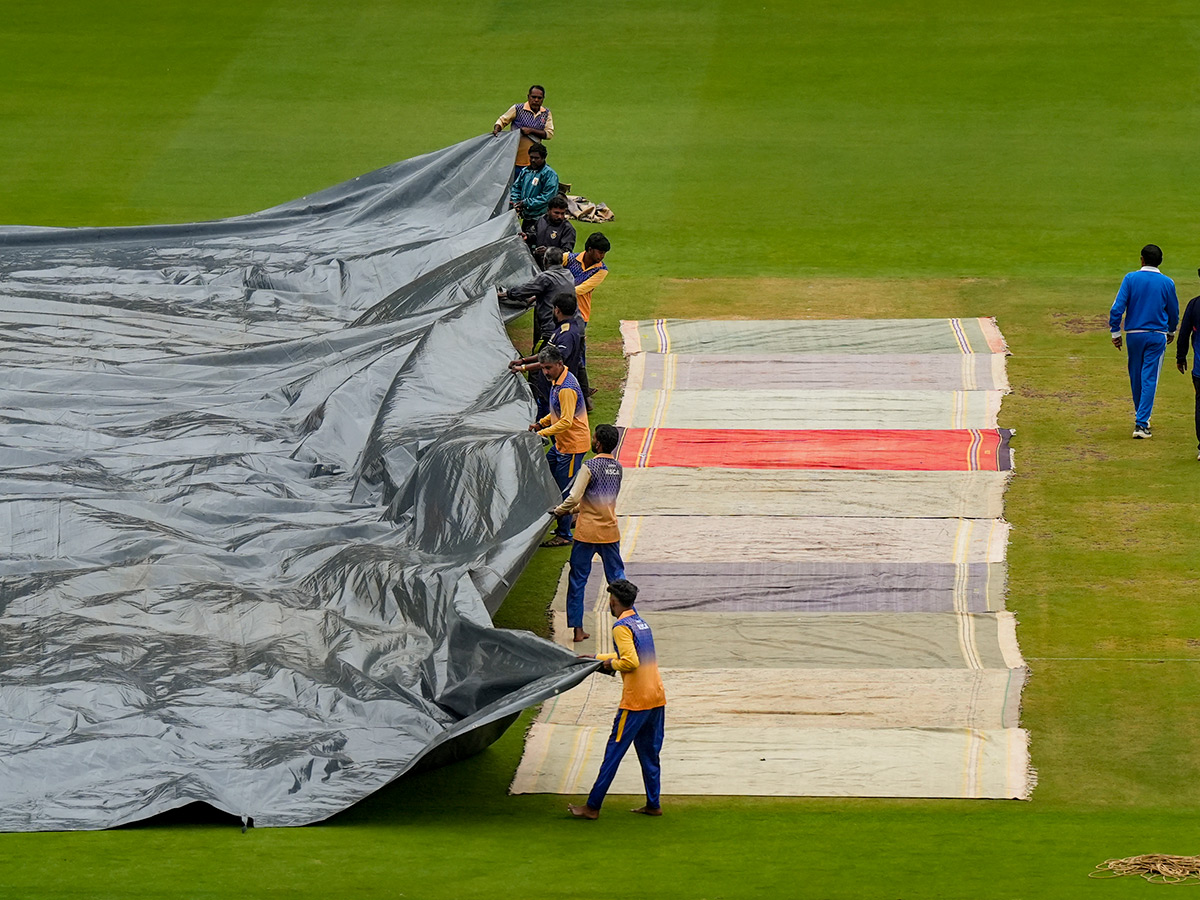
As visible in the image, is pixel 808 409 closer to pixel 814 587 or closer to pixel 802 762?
pixel 814 587

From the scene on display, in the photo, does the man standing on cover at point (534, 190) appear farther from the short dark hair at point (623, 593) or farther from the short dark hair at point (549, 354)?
the short dark hair at point (623, 593)

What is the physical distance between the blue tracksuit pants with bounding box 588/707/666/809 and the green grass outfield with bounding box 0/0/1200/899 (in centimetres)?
24

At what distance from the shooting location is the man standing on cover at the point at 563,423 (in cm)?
1259

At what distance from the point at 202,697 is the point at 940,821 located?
4.36 metres

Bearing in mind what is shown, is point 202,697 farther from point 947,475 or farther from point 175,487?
point 947,475

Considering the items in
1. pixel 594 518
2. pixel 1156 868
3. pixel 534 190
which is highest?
pixel 534 190

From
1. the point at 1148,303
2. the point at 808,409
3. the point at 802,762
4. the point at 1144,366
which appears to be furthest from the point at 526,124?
the point at 802,762

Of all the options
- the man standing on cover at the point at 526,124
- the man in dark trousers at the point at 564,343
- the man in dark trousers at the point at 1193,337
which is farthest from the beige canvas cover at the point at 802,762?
the man standing on cover at the point at 526,124

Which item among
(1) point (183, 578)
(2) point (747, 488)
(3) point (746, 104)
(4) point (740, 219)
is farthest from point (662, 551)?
(3) point (746, 104)

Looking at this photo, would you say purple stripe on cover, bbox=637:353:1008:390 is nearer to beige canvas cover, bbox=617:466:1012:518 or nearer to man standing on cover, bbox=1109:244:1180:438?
man standing on cover, bbox=1109:244:1180:438

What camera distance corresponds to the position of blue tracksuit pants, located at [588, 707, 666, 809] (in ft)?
29.8

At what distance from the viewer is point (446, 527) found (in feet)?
38.5

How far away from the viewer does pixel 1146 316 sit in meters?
15.1

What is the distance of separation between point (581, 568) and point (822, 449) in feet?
14.6
